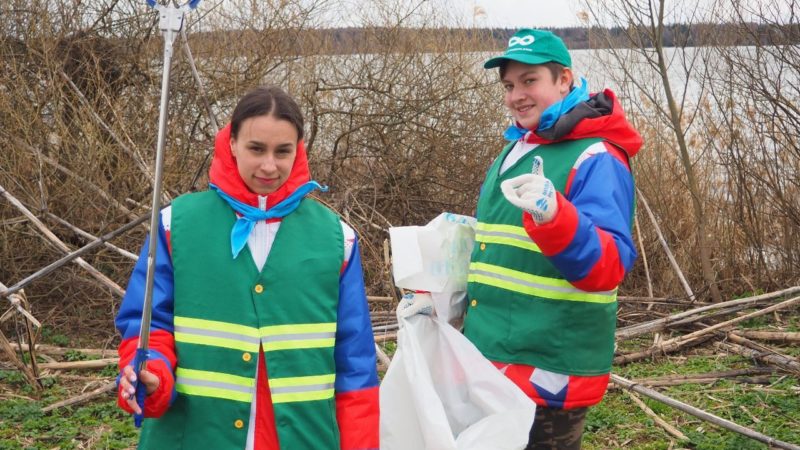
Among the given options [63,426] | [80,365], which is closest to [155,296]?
[63,426]

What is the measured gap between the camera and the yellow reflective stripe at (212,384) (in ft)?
7.85

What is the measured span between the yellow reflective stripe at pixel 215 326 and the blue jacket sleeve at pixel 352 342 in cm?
26

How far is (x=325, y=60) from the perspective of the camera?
32.7 feet

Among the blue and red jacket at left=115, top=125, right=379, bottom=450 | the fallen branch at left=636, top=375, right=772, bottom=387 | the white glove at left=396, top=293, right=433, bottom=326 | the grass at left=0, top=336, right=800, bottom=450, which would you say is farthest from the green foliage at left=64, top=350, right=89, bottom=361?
the blue and red jacket at left=115, top=125, right=379, bottom=450

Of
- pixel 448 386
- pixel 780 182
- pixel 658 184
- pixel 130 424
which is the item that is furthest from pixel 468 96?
pixel 448 386

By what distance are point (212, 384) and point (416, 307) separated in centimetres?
94

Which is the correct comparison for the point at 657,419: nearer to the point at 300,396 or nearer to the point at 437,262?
the point at 437,262

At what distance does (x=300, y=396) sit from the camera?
2438 mm

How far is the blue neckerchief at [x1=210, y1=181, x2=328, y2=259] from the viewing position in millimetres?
2449

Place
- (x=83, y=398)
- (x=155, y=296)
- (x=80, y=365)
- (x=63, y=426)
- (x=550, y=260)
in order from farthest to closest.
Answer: (x=80, y=365) → (x=83, y=398) → (x=63, y=426) → (x=550, y=260) → (x=155, y=296)

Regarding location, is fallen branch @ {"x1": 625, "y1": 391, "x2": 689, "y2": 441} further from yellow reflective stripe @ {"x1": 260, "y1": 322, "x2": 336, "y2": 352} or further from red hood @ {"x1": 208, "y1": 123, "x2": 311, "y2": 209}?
red hood @ {"x1": 208, "y1": 123, "x2": 311, "y2": 209}

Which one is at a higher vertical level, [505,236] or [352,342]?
[505,236]

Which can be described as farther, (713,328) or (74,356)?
(713,328)

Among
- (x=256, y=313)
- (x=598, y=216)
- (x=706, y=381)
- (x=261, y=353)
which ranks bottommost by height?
(x=706, y=381)
